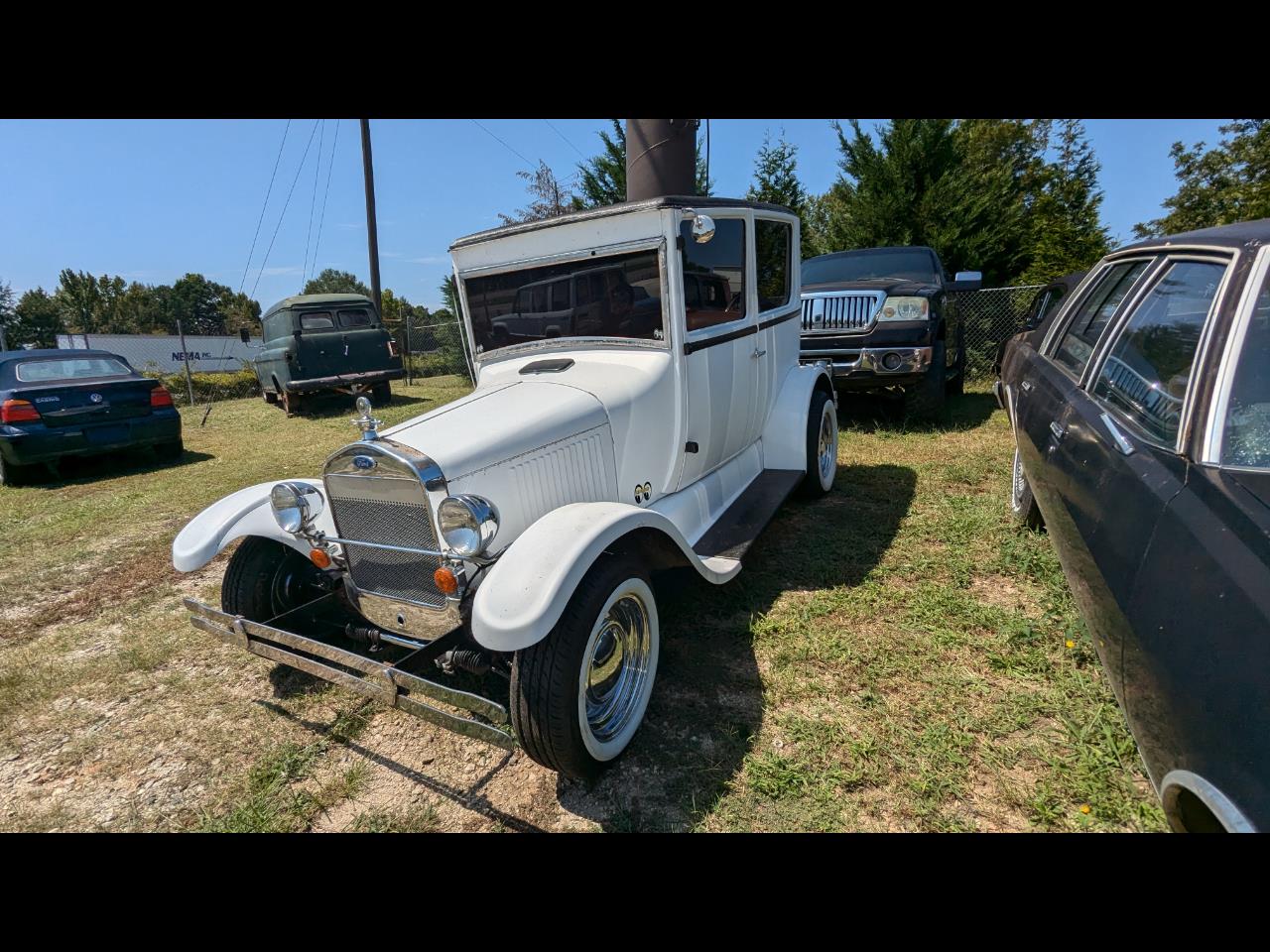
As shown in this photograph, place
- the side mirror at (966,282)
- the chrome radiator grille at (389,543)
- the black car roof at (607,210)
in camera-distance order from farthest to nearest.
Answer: the side mirror at (966,282) → the black car roof at (607,210) → the chrome radiator grille at (389,543)

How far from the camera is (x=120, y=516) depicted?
587cm

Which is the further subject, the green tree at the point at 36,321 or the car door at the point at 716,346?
the green tree at the point at 36,321

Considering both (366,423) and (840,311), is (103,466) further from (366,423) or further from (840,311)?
(840,311)

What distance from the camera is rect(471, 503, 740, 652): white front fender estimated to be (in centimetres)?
188

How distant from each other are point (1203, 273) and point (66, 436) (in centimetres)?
994

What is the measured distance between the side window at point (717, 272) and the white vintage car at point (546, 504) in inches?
0.6

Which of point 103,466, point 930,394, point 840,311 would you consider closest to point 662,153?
point 840,311

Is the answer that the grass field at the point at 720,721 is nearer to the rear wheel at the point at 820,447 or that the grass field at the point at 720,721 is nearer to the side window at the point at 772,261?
the rear wheel at the point at 820,447

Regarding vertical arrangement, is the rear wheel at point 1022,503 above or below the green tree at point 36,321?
below

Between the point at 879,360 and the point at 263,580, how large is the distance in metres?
5.95

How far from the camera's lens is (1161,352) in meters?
2.19

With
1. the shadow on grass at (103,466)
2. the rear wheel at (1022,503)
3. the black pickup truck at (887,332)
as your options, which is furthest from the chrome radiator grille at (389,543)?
the shadow on grass at (103,466)

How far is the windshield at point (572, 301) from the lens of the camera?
3.18m
